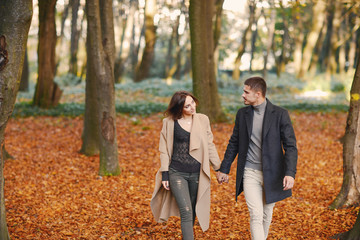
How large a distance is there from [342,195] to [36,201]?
516 centimetres

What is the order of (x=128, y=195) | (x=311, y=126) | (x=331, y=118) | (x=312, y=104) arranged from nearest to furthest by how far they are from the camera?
(x=128, y=195) → (x=311, y=126) → (x=331, y=118) → (x=312, y=104)

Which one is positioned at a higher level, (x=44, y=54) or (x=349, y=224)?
(x=44, y=54)

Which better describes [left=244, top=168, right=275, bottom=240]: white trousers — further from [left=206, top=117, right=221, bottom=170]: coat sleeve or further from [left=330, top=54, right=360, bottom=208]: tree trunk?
[left=330, top=54, right=360, bottom=208]: tree trunk

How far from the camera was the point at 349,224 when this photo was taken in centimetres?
568

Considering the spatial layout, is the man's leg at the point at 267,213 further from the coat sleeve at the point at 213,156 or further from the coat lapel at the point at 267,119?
the coat lapel at the point at 267,119

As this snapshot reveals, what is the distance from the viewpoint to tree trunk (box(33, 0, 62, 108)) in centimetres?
1391

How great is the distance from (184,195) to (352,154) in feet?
10.4

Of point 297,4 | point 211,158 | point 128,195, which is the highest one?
point 297,4

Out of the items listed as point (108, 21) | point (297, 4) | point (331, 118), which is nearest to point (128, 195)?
Result: point (108, 21)

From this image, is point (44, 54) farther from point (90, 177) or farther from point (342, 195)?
point (342, 195)

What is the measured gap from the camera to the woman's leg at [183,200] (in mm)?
4441

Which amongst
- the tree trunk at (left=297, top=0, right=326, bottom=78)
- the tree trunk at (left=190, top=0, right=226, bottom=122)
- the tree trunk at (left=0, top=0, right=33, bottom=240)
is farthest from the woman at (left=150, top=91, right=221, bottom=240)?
the tree trunk at (left=297, top=0, right=326, bottom=78)

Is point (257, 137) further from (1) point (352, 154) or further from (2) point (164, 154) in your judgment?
(1) point (352, 154)

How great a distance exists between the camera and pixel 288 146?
4129 millimetres
